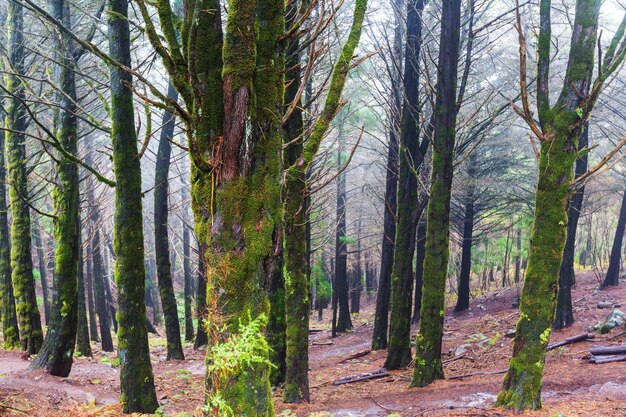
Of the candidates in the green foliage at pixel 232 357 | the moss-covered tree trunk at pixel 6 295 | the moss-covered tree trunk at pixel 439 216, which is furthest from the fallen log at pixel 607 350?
the moss-covered tree trunk at pixel 6 295

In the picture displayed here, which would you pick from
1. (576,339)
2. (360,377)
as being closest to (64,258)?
(360,377)

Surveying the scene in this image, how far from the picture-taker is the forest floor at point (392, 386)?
18.7ft

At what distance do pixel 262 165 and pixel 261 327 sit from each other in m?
1.02

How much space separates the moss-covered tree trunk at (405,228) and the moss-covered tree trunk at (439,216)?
1799 mm

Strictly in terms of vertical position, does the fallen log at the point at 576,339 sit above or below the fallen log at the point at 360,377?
above

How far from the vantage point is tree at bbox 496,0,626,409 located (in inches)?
215

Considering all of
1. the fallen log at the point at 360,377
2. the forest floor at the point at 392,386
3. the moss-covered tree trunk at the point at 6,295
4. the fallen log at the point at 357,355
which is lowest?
the fallen log at the point at 357,355

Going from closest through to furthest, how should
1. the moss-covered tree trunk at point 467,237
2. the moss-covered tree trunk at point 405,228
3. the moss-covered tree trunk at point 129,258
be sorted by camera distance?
the moss-covered tree trunk at point 129,258, the moss-covered tree trunk at point 405,228, the moss-covered tree trunk at point 467,237

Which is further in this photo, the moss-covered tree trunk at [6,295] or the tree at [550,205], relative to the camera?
the moss-covered tree trunk at [6,295]

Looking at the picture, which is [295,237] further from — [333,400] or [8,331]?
[8,331]

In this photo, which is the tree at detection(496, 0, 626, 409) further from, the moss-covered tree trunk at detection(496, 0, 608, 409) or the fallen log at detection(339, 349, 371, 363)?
the fallen log at detection(339, 349, 371, 363)

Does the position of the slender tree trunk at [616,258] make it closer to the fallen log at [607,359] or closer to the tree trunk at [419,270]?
the tree trunk at [419,270]

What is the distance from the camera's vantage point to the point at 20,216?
10703 mm

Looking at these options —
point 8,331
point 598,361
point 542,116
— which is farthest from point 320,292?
point 542,116
